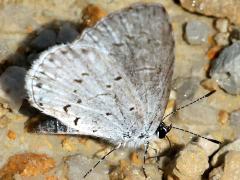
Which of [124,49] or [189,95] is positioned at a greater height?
[124,49]

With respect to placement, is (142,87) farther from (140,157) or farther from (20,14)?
(20,14)

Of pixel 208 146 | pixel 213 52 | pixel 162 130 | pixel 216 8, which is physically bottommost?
pixel 208 146

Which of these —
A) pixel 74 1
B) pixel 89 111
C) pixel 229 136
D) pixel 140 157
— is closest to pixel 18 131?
pixel 89 111

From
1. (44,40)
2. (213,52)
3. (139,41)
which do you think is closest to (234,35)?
(213,52)

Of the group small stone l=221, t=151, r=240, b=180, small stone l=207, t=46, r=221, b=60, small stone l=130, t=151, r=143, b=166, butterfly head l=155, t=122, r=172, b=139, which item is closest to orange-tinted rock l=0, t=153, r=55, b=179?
small stone l=130, t=151, r=143, b=166

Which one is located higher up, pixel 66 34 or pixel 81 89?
pixel 81 89

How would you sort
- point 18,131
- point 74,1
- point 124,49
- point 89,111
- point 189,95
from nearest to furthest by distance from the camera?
1. point 124,49
2. point 89,111
3. point 18,131
4. point 189,95
5. point 74,1

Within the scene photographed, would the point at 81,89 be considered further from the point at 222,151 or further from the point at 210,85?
the point at 210,85
